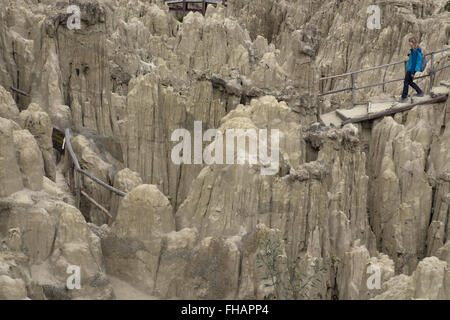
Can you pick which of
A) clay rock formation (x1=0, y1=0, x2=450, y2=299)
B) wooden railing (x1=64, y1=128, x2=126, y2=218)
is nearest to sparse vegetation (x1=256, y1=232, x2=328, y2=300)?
clay rock formation (x1=0, y1=0, x2=450, y2=299)

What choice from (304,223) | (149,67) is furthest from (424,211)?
(149,67)

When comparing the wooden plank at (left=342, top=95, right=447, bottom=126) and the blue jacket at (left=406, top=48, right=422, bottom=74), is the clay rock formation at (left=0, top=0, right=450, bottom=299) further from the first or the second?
the blue jacket at (left=406, top=48, right=422, bottom=74)

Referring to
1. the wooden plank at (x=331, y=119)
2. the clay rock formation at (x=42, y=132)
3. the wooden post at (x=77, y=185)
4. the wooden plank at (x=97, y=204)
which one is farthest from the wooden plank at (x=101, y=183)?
the wooden plank at (x=331, y=119)

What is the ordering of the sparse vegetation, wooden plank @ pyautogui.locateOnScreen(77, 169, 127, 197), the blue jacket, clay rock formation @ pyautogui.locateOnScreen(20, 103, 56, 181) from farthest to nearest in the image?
the blue jacket → clay rock formation @ pyautogui.locateOnScreen(20, 103, 56, 181) → wooden plank @ pyautogui.locateOnScreen(77, 169, 127, 197) → the sparse vegetation

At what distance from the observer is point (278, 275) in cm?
1017

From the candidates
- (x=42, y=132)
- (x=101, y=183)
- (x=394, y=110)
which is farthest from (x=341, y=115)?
(x=42, y=132)

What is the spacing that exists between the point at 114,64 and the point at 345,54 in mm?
10317

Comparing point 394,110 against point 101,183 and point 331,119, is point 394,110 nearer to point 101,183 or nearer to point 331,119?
point 331,119

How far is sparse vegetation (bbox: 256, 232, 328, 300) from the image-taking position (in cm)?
992

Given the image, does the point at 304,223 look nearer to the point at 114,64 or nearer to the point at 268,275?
the point at 268,275

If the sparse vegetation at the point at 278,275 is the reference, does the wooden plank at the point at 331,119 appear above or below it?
above

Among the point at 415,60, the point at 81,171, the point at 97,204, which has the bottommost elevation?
the point at 97,204

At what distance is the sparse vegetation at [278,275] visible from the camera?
9.92 metres

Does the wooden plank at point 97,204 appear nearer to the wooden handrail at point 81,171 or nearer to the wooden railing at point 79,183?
the wooden railing at point 79,183
